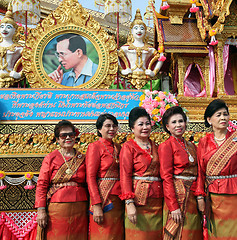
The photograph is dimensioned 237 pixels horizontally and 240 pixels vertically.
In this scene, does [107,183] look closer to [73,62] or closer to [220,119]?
[220,119]

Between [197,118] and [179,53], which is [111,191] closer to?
[197,118]

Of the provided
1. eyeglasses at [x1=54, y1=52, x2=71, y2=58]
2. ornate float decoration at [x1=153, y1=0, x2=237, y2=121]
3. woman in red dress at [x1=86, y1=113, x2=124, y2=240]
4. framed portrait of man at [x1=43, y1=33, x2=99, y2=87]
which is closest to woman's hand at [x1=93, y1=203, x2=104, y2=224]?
woman in red dress at [x1=86, y1=113, x2=124, y2=240]

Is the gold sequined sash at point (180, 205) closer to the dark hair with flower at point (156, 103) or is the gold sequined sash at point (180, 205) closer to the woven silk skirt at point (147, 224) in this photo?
the woven silk skirt at point (147, 224)

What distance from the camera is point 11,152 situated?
16.3 ft

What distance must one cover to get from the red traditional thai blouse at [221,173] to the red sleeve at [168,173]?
0.30 m

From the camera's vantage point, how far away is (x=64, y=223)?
342 centimetres

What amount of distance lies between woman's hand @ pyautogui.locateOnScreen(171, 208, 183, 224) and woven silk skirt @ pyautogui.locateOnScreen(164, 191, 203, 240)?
91mm

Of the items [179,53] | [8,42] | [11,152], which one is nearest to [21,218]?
[11,152]

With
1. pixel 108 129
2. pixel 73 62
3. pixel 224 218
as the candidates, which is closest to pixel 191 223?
pixel 224 218

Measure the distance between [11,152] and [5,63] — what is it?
75.6 inches

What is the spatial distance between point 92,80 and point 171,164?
3089 mm

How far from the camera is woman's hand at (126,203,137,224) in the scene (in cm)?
314

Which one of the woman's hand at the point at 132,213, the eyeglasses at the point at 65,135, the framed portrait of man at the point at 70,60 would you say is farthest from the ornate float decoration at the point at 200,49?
the woman's hand at the point at 132,213

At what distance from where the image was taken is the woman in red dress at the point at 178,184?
314 cm
